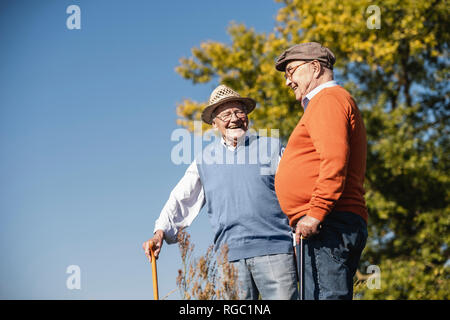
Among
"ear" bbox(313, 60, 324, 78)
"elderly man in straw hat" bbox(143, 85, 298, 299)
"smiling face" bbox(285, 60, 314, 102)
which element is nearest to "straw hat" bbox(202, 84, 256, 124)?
"elderly man in straw hat" bbox(143, 85, 298, 299)

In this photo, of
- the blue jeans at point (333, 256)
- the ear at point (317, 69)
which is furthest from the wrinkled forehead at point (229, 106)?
the blue jeans at point (333, 256)

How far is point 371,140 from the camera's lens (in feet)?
35.4

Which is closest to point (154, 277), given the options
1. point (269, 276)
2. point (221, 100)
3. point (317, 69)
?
point (269, 276)

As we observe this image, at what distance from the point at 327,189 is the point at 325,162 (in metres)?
0.13

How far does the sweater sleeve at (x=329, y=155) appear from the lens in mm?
2494

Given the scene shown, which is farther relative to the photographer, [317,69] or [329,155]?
[317,69]

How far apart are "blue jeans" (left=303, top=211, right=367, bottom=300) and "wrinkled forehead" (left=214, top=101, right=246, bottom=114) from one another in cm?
125

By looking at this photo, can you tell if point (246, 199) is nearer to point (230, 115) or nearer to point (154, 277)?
point (230, 115)

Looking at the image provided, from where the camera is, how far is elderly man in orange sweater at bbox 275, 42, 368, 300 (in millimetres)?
2514

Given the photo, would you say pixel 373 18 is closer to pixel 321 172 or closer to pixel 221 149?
pixel 221 149

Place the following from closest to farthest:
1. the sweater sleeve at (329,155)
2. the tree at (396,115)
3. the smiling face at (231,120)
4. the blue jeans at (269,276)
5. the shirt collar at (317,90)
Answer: the sweater sleeve at (329,155)
the shirt collar at (317,90)
the blue jeans at (269,276)
the smiling face at (231,120)
the tree at (396,115)

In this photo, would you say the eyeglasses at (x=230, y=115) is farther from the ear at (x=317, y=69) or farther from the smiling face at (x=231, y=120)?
the ear at (x=317, y=69)

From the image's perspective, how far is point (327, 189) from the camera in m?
2.49

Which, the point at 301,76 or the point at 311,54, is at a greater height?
the point at 311,54
